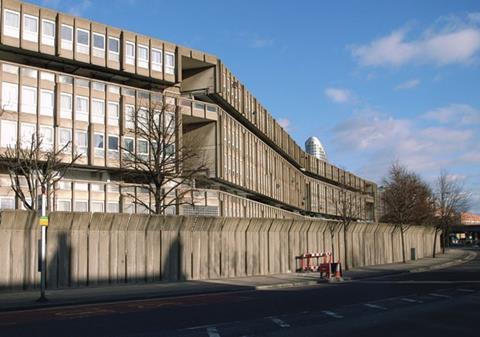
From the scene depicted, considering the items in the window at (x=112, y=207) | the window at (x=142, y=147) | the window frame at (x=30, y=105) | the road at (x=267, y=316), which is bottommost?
the road at (x=267, y=316)

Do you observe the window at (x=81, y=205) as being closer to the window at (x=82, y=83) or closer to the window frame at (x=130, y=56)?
the window at (x=82, y=83)

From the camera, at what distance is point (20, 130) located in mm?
49625

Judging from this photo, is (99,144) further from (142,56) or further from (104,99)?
(142,56)

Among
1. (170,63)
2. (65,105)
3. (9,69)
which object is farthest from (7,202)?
(170,63)

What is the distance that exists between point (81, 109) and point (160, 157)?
1245 centimetres

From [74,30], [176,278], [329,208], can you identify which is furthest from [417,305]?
[329,208]

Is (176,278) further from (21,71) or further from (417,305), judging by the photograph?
(21,71)

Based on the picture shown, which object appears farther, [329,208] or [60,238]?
[329,208]

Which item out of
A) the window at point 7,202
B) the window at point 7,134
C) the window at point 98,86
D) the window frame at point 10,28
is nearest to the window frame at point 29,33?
the window frame at point 10,28

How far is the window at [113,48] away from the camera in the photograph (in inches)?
2199

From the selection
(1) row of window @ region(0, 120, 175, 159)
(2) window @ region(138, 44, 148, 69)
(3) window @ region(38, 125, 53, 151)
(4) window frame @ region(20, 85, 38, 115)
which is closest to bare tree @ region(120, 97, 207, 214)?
(1) row of window @ region(0, 120, 175, 159)

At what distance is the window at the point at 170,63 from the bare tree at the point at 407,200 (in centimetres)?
2702

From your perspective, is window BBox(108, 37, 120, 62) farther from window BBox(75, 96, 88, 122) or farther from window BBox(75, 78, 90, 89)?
window BBox(75, 96, 88, 122)

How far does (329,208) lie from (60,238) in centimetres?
10316
